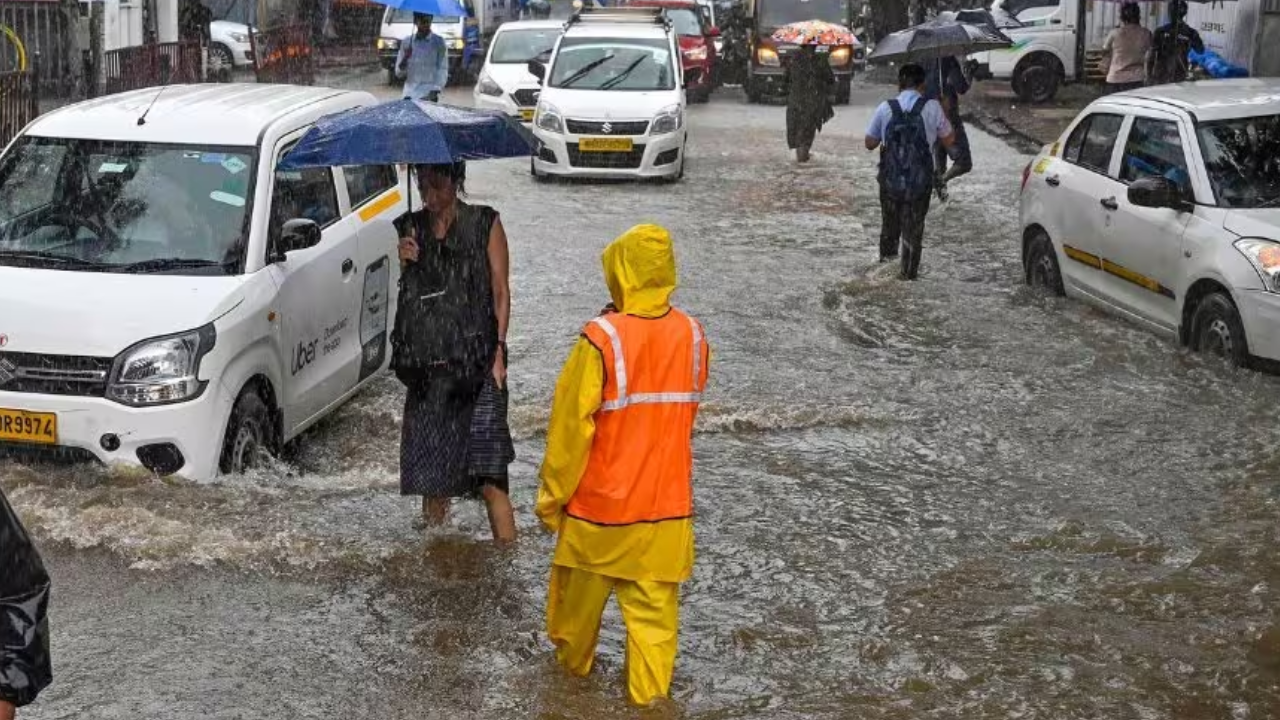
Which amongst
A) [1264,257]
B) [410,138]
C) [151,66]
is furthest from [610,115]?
[410,138]

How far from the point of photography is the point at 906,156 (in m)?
13.7

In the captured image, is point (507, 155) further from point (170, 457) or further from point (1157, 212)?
point (1157, 212)

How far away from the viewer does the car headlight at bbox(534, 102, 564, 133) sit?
790 inches

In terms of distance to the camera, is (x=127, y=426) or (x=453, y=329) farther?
(x=127, y=426)

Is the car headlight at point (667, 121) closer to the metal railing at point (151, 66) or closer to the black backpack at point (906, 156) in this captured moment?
the metal railing at point (151, 66)

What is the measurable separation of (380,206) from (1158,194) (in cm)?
449

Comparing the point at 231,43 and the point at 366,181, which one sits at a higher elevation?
the point at 231,43

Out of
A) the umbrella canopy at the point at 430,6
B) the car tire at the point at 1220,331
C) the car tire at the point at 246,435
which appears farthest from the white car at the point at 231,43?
the car tire at the point at 246,435

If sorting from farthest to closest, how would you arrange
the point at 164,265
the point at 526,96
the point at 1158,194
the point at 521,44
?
the point at 521,44
the point at 526,96
the point at 1158,194
the point at 164,265

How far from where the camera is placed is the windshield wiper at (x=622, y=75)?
2083 cm

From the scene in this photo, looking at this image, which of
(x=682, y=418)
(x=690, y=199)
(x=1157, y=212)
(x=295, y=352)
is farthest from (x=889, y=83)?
(x=682, y=418)

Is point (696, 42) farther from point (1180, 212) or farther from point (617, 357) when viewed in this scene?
point (617, 357)

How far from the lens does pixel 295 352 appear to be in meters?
8.53

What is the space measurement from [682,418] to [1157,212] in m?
6.40
